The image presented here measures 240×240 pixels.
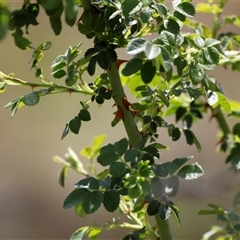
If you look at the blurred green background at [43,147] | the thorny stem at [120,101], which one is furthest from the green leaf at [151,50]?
the blurred green background at [43,147]

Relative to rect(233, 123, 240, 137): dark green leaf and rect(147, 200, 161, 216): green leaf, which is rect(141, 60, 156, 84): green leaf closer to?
rect(147, 200, 161, 216): green leaf

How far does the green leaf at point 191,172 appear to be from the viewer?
1.51 feet

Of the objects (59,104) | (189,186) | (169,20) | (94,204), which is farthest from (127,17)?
(59,104)

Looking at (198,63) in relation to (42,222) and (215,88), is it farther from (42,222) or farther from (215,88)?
(42,222)

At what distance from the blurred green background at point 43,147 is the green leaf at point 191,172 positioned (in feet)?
3.30

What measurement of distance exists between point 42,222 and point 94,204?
3.66 ft

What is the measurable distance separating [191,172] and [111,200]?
92 mm

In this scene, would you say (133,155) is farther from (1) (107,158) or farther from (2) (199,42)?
(2) (199,42)

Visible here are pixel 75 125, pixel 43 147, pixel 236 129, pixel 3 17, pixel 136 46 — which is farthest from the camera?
pixel 43 147

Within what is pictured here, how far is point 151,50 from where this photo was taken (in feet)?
1.33

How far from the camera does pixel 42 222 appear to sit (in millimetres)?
1509

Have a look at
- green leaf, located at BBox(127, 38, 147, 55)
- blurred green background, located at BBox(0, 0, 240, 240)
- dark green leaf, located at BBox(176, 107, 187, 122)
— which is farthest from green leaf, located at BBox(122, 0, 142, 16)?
Answer: blurred green background, located at BBox(0, 0, 240, 240)

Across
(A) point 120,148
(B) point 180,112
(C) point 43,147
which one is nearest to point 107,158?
(A) point 120,148

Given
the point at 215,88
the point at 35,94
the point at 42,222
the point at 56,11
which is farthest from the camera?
the point at 42,222
